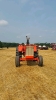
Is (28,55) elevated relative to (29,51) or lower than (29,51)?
lower

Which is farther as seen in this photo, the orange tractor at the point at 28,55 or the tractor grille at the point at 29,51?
the tractor grille at the point at 29,51

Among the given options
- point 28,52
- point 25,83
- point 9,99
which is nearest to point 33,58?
point 28,52

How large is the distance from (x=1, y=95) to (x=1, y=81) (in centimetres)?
204

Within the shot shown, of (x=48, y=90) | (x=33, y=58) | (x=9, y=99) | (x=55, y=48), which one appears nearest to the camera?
(x=9, y=99)

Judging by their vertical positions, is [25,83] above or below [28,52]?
below

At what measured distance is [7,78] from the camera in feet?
31.5

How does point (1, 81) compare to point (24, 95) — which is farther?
point (1, 81)

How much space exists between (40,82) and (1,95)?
7.52 feet

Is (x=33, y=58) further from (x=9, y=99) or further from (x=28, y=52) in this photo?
(x=9, y=99)

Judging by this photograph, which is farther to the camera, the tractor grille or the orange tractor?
the tractor grille

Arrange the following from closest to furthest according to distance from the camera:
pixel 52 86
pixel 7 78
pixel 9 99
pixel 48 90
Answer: pixel 9 99
pixel 48 90
pixel 52 86
pixel 7 78

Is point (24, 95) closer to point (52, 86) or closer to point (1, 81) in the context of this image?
point (52, 86)

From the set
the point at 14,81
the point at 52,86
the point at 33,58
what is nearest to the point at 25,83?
the point at 14,81

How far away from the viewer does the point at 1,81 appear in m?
8.99
